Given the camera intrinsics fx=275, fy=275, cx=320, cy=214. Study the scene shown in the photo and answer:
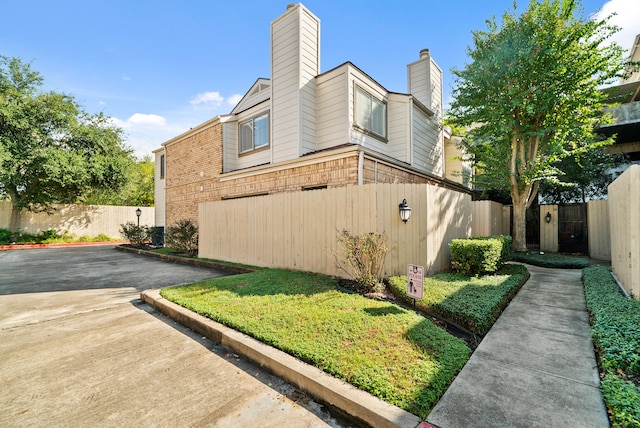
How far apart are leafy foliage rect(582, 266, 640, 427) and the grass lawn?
42.3 inches

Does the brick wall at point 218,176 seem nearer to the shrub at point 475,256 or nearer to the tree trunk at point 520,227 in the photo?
the shrub at point 475,256

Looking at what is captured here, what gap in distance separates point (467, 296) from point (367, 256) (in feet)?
5.69

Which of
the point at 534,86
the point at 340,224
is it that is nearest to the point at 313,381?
the point at 340,224

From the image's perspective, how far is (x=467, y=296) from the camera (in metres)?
4.42

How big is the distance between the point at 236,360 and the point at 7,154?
67.3 ft

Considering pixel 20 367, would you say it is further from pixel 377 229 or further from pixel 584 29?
pixel 584 29

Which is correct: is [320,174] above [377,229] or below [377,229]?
above

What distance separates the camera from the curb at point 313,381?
80.1 inches

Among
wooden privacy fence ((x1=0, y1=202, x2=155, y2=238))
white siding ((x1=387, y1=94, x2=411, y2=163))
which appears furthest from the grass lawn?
wooden privacy fence ((x1=0, y1=202, x2=155, y2=238))

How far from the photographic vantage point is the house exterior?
8.49 metres

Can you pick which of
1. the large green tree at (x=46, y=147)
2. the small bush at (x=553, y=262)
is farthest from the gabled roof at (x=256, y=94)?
the small bush at (x=553, y=262)

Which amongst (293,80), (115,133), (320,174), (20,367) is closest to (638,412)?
(20,367)

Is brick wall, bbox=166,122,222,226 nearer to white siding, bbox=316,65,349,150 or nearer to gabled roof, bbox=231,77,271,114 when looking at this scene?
gabled roof, bbox=231,77,271,114

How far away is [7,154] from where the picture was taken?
14.9 metres
